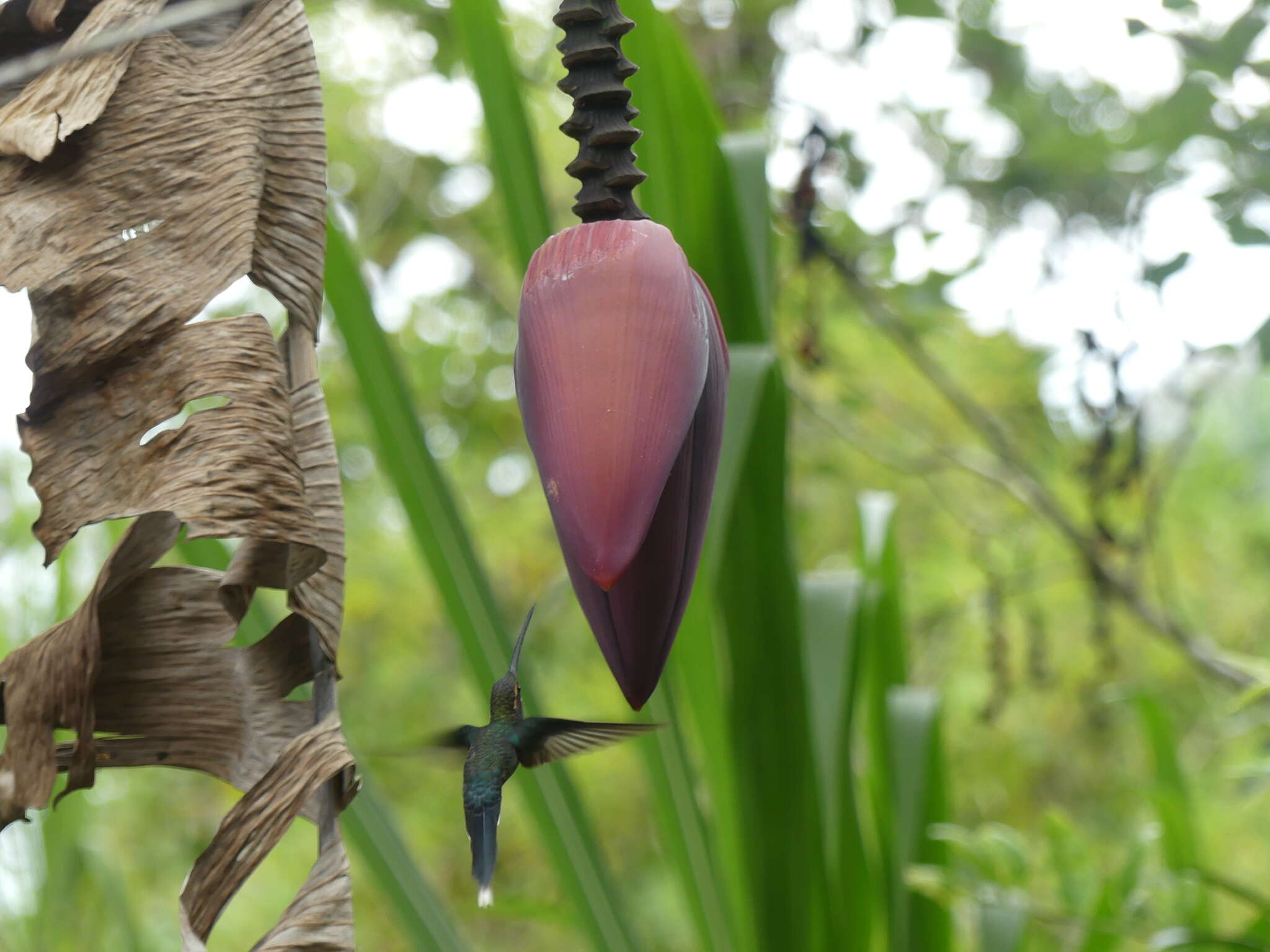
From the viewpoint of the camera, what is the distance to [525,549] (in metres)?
2.45

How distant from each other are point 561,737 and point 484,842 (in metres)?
0.07

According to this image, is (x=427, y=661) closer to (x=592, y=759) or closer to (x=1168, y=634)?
(x=592, y=759)

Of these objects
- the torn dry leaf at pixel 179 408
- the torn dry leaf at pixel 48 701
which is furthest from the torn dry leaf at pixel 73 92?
the torn dry leaf at pixel 48 701

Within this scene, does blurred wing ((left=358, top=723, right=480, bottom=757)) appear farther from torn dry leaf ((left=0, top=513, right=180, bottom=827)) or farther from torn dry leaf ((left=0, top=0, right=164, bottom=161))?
torn dry leaf ((left=0, top=0, right=164, bottom=161))

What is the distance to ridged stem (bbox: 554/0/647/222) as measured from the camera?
0.25 meters

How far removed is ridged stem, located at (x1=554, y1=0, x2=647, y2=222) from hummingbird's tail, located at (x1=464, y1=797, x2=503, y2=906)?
14 centimetres

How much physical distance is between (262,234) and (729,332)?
295 mm

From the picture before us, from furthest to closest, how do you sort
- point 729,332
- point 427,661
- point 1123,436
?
point 427,661
point 1123,436
point 729,332

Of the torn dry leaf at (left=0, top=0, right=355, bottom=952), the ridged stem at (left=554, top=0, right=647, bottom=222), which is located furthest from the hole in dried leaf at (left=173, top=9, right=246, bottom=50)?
the ridged stem at (left=554, top=0, right=647, bottom=222)

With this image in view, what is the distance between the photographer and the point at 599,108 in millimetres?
255

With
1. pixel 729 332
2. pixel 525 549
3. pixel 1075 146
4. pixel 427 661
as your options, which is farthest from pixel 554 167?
pixel 729 332

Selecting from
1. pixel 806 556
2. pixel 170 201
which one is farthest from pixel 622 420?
pixel 806 556

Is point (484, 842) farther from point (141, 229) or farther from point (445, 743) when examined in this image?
point (141, 229)

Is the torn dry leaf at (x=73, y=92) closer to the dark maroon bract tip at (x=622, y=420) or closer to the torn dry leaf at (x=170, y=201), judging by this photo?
the torn dry leaf at (x=170, y=201)
